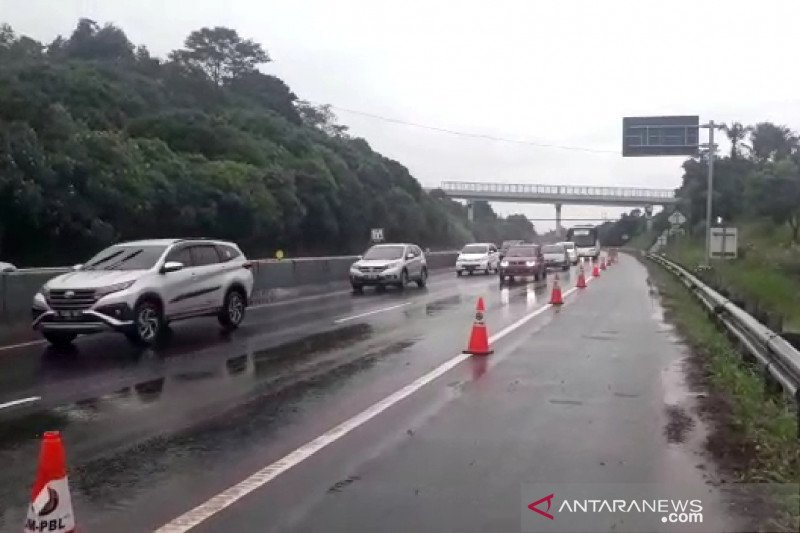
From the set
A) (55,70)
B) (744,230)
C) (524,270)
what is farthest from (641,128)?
(55,70)

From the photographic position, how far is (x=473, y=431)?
27.6 ft

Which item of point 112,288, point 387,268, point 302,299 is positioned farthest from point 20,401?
point 387,268

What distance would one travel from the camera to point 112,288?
14.0m

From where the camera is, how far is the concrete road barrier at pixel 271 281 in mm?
17625

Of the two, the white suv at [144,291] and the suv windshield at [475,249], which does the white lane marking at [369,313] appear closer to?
the white suv at [144,291]

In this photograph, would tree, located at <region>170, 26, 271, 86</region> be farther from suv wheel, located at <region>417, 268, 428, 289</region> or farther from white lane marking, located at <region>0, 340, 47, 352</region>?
white lane marking, located at <region>0, 340, 47, 352</region>

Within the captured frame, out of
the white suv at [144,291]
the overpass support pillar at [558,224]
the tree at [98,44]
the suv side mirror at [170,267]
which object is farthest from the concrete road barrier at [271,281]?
the overpass support pillar at [558,224]

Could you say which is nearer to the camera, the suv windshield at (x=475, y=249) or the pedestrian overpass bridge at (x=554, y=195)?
the suv windshield at (x=475, y=249)

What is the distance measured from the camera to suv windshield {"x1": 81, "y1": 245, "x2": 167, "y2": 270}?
15.1 metres

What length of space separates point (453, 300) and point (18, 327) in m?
11.7

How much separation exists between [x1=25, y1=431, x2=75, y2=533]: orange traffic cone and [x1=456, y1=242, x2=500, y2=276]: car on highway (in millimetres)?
38554

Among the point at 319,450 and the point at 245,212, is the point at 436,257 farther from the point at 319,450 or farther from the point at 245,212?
the point at 319,450
